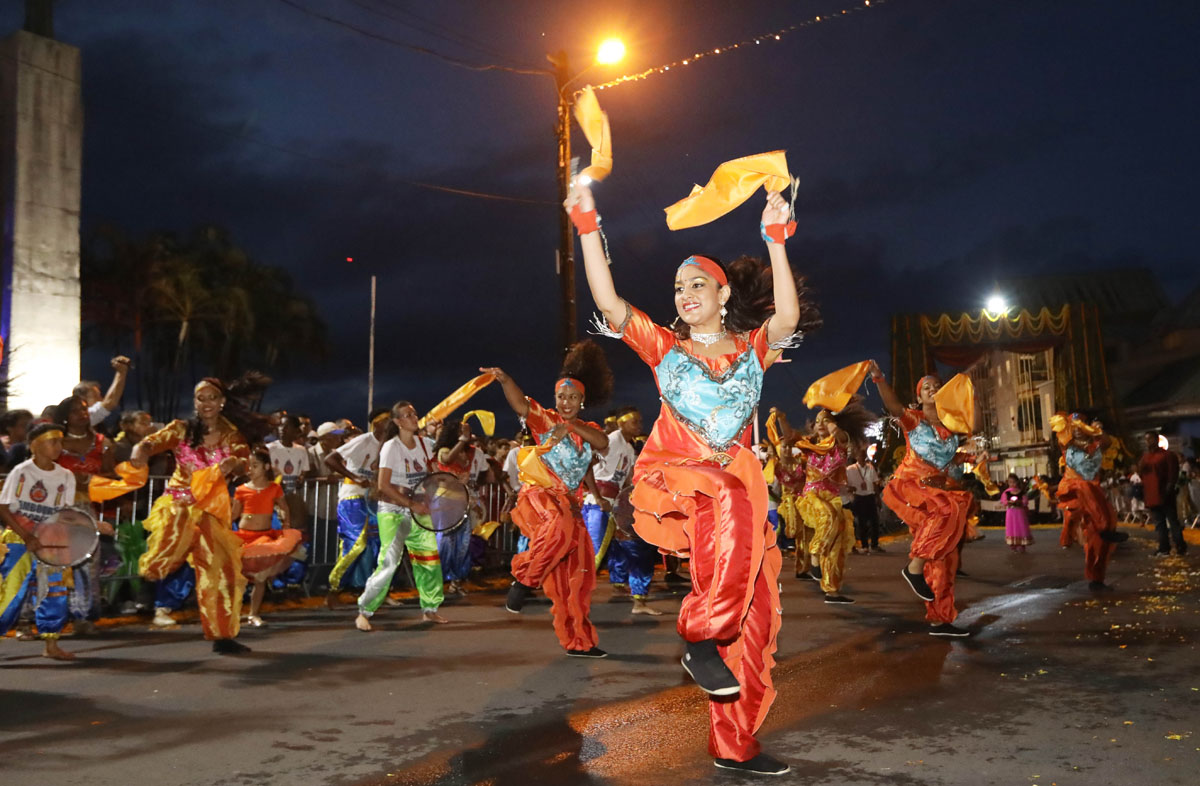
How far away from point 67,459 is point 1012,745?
24.1ft

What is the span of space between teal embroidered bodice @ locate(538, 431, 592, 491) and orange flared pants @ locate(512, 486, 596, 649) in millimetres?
274

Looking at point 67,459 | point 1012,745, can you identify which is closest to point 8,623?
point 67,459

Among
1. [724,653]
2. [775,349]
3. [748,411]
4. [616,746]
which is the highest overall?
[775,349]

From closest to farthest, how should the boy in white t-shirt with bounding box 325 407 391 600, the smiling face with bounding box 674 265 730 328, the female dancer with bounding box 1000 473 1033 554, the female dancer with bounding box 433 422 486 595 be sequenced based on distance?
the smiling face with bounding box 674 265 730 328, the boy in white t-shirt with bounding box 325 407 391 600, the female dancer with bounding box 433 422 486 595, the female dancer with bounding box 1000 473 1033 554

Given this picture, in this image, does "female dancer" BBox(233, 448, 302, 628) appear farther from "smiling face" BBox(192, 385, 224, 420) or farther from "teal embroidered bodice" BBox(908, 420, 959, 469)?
"teal embroidered bodice" BBox(908, 420, 959, 469)

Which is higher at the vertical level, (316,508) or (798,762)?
(316,508)

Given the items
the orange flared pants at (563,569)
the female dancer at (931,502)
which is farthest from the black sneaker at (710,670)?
the female dancer at (931,502)

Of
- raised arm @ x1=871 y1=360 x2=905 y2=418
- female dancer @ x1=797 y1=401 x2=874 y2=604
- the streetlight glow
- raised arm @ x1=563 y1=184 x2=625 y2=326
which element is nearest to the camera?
raised arm @ x1=563 y1=184 x2=625 y2=326

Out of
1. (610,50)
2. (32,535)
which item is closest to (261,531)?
(32,535)

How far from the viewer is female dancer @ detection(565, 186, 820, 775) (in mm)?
3949

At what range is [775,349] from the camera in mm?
4660

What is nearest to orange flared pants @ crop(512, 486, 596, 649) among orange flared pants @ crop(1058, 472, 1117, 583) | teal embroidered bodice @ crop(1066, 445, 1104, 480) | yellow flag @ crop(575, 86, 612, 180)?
yellow flag @ crop(575, 86, 612, 180)

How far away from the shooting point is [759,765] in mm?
3977

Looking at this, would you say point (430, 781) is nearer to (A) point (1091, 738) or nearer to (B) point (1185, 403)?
(A) point (1091, 738)
